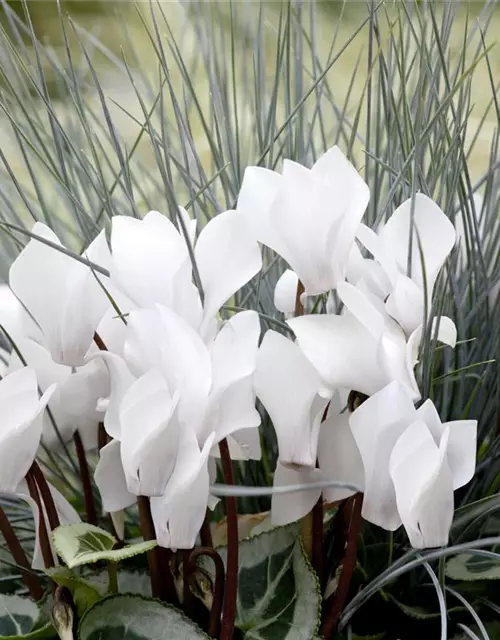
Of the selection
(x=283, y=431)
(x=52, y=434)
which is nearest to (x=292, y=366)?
(x=283, y=431)

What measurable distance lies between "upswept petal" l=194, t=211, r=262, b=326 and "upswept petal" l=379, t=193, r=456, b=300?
0.06 m

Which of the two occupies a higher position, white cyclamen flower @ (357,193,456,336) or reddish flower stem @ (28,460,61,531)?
white cyclamen flower @ (357,193,456,336)

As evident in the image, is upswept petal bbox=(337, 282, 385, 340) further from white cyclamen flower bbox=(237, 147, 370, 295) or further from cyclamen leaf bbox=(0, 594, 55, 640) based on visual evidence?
cyclamen leaf bbox=(0, 594, 55, 640)

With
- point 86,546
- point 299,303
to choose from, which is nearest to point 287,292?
point 299,303

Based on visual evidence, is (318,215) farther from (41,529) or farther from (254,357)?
(41,529)

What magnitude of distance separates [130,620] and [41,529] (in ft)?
0.17

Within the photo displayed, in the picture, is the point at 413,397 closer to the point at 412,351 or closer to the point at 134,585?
the point at 412,351

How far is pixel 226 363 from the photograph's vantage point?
30 centimetres

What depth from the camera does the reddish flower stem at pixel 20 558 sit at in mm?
347

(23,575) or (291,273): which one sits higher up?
(291,273)

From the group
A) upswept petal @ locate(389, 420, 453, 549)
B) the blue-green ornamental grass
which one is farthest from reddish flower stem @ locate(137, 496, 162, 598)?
upswept petal @ locate(389, 420, 453, 549)

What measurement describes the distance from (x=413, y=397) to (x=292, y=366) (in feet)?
0.15

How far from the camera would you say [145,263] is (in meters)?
0.31

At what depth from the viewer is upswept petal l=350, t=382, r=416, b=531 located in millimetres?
289
